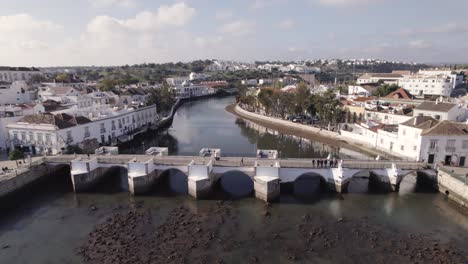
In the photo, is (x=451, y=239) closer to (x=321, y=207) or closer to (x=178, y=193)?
(x=321, y=207)

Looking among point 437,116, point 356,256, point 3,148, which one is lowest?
point 356,256

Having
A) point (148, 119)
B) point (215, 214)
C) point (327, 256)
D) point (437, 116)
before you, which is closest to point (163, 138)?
point (148, 119)

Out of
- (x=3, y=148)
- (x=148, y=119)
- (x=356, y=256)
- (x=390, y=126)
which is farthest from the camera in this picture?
(x=148, y=119)

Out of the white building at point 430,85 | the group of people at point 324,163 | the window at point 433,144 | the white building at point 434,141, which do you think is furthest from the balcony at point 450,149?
the white building at point 430,85

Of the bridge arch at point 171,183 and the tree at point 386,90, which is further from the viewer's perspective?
the tree at point 386,90

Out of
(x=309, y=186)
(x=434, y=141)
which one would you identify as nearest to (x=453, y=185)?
(x=434, y=141)

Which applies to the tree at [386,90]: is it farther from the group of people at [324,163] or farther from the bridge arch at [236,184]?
the bridge arch at [236,184]

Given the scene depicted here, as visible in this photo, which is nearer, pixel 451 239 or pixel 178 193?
pixel 451 239

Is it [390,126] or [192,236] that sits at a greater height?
[390,126]
